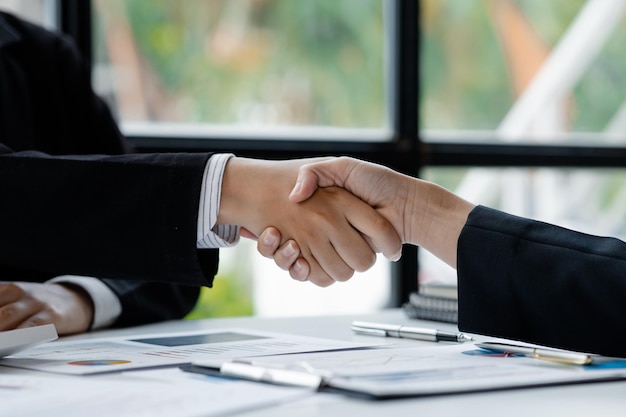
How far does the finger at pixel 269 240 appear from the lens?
1.42 metres

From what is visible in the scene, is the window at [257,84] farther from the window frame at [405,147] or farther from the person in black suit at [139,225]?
the person in black suit at [139,225]

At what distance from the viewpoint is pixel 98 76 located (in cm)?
248

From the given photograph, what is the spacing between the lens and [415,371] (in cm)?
89

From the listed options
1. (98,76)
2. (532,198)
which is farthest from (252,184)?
(532,198)

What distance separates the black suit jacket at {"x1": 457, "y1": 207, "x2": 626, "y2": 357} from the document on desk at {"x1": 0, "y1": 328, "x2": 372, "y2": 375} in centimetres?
18

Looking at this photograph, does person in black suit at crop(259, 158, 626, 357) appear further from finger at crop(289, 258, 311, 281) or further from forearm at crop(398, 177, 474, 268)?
finger at crop(289, 258, 311, 281)

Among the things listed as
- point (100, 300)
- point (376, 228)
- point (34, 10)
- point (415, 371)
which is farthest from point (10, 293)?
point (34, 10)

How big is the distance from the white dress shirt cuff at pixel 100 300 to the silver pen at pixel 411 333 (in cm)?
43

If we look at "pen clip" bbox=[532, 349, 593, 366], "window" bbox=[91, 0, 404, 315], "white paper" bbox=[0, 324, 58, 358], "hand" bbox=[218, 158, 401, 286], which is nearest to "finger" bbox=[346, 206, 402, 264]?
"hand" bbox=[218, 158, 401, 286]

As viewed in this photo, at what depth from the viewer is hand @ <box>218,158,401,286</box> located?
A: 54.1 inches

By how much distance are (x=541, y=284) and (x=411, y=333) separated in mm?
203

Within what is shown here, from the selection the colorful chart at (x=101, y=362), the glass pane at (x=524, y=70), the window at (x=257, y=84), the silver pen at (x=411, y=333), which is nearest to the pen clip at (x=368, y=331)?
the silver pen at (x=411, y=333)

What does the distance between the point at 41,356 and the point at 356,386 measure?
0.46m

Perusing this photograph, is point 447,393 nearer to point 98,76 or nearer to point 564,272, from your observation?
point 564,272
